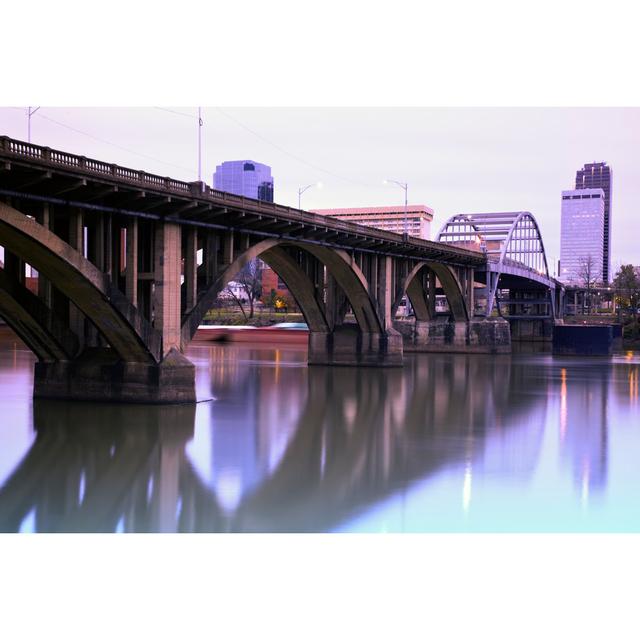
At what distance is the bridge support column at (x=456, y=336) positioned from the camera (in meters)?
81.8

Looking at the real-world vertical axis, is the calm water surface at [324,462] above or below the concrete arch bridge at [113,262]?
below

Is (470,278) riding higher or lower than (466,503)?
higher

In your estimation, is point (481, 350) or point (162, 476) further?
point (481, 350)

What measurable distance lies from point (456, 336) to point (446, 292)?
4.24 metres

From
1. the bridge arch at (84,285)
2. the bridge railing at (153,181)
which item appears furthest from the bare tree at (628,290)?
the bridge arch at (84,285)

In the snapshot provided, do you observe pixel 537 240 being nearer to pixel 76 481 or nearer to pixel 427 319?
pixel 427 319

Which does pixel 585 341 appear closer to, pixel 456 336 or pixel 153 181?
pixel 456 336

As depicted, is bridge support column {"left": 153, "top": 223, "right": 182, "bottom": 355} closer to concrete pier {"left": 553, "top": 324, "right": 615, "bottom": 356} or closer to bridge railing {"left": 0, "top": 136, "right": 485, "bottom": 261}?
bridge railing {"left": 0, "top": 136, "right": 485, "bottom": 261}

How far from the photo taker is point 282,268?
53531mm

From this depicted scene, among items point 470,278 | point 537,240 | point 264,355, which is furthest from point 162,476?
point 537,240

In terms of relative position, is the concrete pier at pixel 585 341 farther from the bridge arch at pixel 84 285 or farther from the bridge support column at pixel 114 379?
the bridge arch at pixel 84 285

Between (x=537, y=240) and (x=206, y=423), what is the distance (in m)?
101

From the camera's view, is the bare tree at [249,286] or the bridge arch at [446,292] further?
the bare tree at [249,286]

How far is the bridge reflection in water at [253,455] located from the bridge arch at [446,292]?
3461 cm
